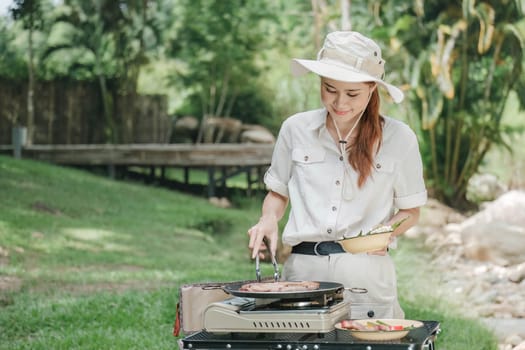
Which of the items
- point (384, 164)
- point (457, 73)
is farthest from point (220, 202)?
point (384, 164)

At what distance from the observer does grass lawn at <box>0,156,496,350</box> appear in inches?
248

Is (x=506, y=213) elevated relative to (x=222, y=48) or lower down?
lower down

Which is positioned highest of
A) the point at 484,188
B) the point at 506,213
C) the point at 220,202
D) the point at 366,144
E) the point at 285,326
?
the point at 366,144

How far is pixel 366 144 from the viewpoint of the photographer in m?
2.81

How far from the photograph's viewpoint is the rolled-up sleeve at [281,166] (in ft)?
9.84

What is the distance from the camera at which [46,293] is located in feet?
27.4

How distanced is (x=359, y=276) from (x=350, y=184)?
29 centimetres

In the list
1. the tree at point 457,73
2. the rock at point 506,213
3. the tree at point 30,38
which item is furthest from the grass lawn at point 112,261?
the tree at point 457,73

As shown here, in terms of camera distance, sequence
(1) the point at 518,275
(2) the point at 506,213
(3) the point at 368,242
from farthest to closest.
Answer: (2) the point at 506,213 → (1) the point at 518,275 → (3) the point at 368,242

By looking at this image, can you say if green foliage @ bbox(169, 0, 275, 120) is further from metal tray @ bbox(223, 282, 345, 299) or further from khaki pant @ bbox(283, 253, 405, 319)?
metal tray @ bbox(223, 282, 345, 299)

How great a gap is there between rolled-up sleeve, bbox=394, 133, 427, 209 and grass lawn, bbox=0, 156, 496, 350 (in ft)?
9.71

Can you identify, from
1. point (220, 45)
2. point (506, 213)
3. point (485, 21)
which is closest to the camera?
point (506, 213)

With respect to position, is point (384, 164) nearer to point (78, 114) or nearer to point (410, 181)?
point (410, 181)

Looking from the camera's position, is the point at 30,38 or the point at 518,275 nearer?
the point at 518,275
